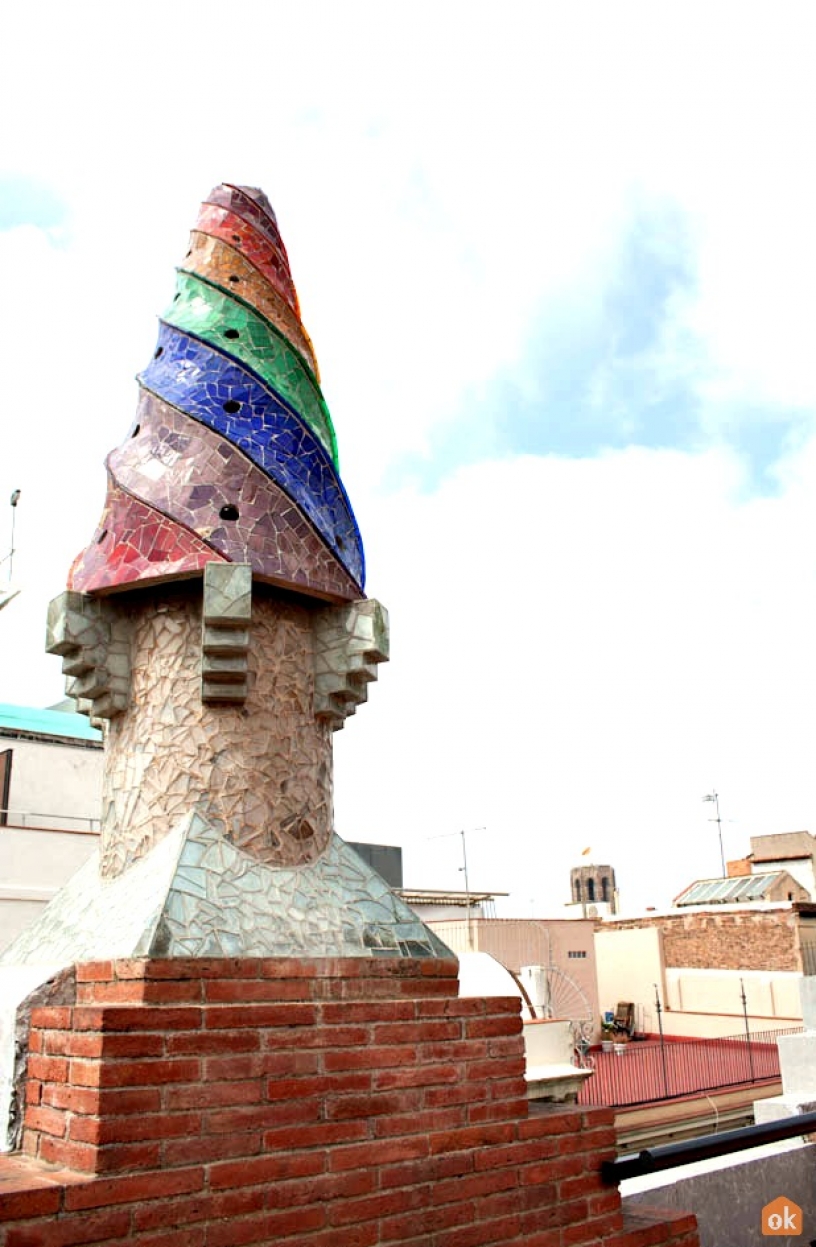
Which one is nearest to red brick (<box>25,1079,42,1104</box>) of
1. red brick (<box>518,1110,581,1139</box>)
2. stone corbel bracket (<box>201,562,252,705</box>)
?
stone corbel bracket (<box>201,562,252,705</box>)

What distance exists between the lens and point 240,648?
405cm

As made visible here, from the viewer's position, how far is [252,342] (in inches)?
186

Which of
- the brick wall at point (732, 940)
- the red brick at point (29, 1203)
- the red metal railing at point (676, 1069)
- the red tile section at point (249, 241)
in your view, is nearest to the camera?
the red brick at point (29, 1203)

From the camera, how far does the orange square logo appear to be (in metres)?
5.93

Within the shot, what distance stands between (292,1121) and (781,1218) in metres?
4.26

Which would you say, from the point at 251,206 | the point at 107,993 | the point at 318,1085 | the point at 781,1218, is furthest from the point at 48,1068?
the point at 781,1218

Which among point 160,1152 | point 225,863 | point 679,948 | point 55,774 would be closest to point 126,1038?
point 160,1152

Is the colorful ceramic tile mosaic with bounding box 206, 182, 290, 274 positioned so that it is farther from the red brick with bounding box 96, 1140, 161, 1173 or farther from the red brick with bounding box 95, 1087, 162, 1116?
the red brick with bounding box 96, 1140, 161, 1173

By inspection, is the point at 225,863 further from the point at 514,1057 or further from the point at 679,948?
the point at 679,948

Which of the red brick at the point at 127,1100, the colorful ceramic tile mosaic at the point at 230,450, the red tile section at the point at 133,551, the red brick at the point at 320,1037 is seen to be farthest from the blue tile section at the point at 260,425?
the red brick at the point at 127,1100

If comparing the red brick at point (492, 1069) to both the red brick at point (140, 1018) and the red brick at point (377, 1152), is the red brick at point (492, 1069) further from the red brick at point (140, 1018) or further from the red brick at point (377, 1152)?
the red brick at point (140, 1018)

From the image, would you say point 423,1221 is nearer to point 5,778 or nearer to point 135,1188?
point 135,1188

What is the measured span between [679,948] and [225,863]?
27.2 meters

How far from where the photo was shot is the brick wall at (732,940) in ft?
83.2
